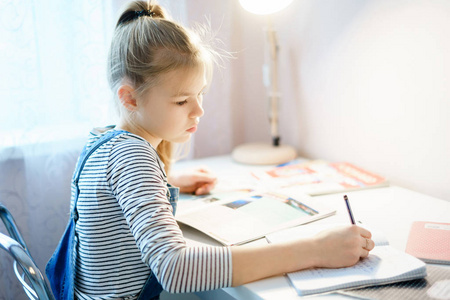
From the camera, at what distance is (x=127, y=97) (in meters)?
0.92

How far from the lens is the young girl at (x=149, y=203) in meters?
0.72

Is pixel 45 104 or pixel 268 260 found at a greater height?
pixel 45 104

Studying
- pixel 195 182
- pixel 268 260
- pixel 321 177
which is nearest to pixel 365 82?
pixel 321 177

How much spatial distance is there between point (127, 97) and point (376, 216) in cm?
63

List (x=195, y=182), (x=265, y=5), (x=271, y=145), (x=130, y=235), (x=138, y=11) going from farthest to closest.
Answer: (x=271, y=145) < (x=265, y=5) < (x=195, y=182) < (x=138, y=11) < (x=130, y=235)

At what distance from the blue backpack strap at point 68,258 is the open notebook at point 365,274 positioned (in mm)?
446

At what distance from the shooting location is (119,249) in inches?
33.3

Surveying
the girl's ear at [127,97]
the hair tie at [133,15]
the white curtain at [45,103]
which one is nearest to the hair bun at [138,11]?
the hair tie at [133,15]

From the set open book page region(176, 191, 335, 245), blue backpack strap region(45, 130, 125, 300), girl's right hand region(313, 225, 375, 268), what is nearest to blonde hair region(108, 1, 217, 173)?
blue backpack strap region(45, 130, 125, 300)

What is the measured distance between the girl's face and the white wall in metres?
0.62

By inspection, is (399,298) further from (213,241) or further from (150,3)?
(150,3)

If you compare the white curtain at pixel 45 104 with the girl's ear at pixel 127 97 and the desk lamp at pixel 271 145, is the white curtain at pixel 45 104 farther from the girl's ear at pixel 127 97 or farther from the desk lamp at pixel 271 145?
the desk lamp at pixel 271 145

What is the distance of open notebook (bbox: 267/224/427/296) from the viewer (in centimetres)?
69

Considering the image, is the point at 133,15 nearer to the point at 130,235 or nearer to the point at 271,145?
the point at 130,235
